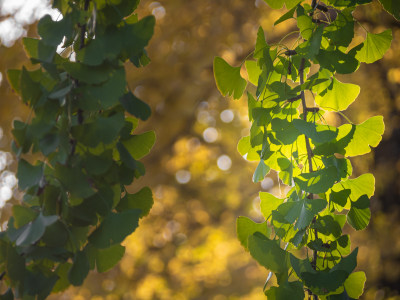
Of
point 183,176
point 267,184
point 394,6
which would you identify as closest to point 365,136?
point 394,6

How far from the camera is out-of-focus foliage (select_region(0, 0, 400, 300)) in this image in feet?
8.54

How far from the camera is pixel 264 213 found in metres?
0.79

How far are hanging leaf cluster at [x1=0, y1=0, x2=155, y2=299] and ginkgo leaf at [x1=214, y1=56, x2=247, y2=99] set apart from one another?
9.3 inches

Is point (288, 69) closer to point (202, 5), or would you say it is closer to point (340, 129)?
point (340, 129)

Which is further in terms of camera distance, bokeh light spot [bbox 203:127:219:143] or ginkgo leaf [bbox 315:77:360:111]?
bokeh light spot [bbox 203:127:219:143]

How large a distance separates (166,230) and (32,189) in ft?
9.92

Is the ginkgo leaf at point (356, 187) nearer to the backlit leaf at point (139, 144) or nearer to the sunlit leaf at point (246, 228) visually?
the sunlit leaf at point (246, 228)

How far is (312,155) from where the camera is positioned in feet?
2.42

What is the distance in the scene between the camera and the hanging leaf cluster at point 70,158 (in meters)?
0.54

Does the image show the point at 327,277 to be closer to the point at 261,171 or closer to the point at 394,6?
the point at 261,171

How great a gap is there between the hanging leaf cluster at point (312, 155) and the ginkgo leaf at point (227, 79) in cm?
6

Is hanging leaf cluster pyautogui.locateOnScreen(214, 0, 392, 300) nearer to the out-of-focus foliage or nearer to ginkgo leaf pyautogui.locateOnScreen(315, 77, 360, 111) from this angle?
ginkgo leaf pyautogui.locateOnScreen(315, 77, 360, 111)

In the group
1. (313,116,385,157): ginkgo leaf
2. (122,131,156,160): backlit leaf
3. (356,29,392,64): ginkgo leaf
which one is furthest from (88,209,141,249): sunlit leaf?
(356,29,392,64): ginkgo leaf

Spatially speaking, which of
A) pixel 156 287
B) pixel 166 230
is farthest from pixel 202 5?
pixel 156 287
